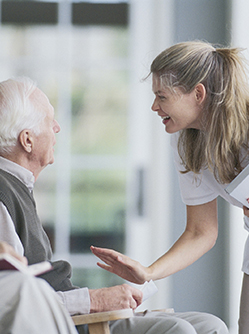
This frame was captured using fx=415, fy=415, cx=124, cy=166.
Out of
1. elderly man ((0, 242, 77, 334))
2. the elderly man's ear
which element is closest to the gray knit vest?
the elderly man's ear

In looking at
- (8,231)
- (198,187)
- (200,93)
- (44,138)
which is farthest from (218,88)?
(8,231)

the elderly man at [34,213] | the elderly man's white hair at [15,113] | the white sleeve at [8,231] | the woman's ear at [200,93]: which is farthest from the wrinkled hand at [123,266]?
the woman's ear at [200,93]

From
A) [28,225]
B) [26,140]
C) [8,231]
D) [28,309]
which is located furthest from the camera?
[26,140]

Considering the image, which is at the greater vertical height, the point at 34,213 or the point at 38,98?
the point at 38,98

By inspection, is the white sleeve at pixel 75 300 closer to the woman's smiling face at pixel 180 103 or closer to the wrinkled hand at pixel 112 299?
the wrinkled hand at pixel 112 299

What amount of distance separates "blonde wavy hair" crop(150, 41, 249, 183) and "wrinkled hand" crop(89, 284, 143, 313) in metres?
0.57

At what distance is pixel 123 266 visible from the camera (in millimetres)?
1577

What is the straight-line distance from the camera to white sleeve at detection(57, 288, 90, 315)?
1316 mm


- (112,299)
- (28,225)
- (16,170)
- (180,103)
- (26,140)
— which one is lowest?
(112,299)

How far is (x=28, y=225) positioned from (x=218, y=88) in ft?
2.78

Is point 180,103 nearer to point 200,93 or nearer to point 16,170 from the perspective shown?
point 200,93

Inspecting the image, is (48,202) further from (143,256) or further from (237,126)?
(237,126)

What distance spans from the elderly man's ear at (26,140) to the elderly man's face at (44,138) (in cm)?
2

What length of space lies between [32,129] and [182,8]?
78.7 inches
